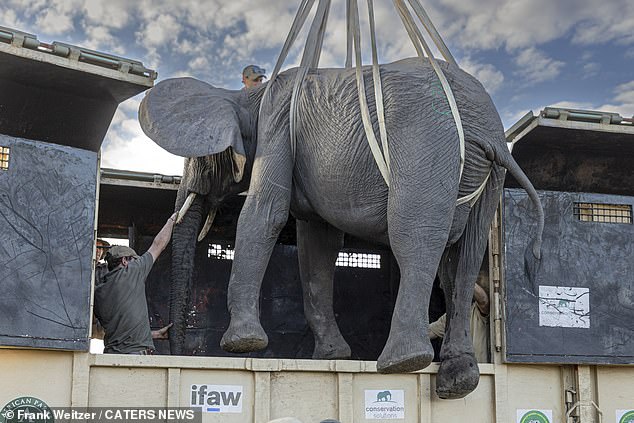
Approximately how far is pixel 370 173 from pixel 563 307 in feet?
4.43

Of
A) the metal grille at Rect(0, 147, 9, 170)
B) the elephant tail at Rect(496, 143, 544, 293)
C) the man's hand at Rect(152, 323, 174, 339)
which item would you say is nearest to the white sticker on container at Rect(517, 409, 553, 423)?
the elephant tail at Rect(496, 143, 544, 293)

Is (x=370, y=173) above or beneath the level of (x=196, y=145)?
beneath

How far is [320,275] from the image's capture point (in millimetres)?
5852

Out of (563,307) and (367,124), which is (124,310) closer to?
(367,124)

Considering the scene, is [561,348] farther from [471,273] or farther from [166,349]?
[166,349]

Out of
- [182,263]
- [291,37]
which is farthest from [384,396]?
[291,37]

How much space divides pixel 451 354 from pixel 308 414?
33.2 inches

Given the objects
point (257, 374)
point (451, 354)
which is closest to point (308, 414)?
point (257, 374)

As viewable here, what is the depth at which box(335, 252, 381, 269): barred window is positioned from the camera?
711cm

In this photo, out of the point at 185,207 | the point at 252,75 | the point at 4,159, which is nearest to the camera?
the point at 4,159

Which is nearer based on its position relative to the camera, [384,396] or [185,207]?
[384,396]

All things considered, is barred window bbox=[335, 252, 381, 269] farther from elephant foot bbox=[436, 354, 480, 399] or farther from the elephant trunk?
elephant foot bbox=[436, 354, 480, 399]

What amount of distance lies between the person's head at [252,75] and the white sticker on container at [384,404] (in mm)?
2257

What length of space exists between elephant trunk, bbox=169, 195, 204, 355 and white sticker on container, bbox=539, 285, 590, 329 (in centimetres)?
194
